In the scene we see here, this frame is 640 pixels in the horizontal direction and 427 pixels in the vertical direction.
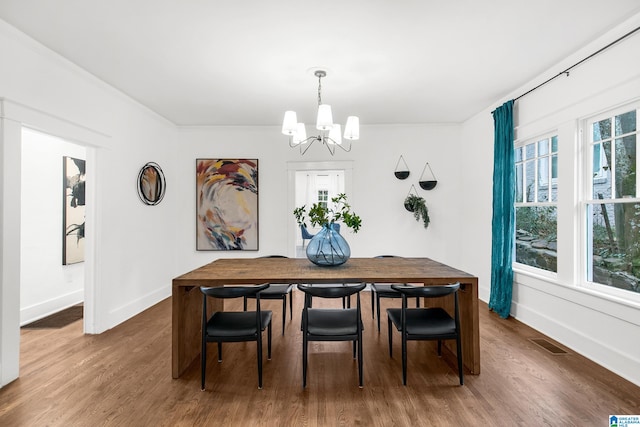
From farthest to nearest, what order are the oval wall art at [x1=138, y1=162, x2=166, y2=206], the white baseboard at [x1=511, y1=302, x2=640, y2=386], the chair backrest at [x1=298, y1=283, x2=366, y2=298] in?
the oval wall art at [x1=138, y1=162, x2=166, y2=206] < the white baseboard at [x1=511, y1=302, x2=640, y2=386] < the chair backrest at [x1=298, y1=283, x2=366, y2=298]

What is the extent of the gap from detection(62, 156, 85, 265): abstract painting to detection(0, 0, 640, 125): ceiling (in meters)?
1.41

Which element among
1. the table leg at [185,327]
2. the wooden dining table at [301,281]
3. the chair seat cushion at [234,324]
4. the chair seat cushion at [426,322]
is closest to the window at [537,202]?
the wooden dining table at [301,281]

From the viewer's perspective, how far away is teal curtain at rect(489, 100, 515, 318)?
3.73m

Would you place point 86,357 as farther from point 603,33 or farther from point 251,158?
point 603,33

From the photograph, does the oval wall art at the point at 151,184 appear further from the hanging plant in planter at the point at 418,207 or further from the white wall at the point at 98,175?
the hanging plant in planter at the point at 418,207

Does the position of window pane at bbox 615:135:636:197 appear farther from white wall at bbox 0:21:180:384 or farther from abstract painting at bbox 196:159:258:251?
white wall at bbox 0:21:180:384

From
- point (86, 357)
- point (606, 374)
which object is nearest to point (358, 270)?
point (606, 374)

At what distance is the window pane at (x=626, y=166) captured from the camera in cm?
253

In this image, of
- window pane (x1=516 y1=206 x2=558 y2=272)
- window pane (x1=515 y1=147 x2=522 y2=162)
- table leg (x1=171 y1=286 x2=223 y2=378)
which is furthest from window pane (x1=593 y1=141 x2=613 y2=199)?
table leg (x1=171 y1=286 x2=223 y2=378)

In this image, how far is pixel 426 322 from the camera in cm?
246

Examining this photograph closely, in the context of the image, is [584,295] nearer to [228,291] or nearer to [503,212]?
[503,212]

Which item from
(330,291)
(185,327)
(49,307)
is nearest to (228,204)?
(49,307)

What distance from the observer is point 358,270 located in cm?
278

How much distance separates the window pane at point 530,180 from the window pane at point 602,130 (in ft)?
2.76
